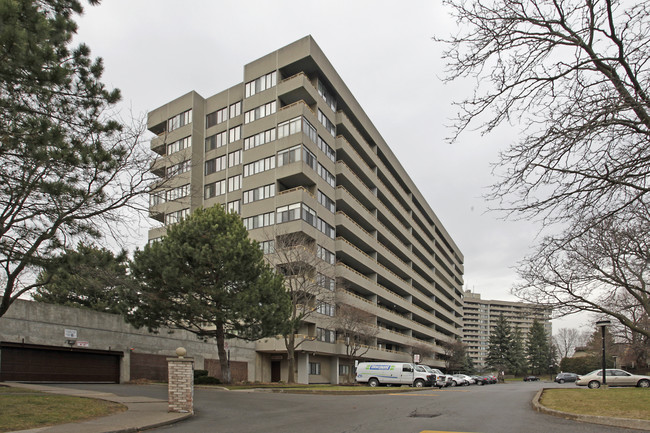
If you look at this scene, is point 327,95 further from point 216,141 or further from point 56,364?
point 56,364

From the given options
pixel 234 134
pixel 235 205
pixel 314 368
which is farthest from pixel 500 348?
pixel 234 134

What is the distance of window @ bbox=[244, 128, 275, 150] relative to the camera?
50.3 meters

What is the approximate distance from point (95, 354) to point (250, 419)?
851 inches

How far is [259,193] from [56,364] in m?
25.4

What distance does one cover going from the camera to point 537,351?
114 metres

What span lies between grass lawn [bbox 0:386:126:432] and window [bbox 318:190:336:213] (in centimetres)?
3605

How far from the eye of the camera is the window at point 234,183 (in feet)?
172

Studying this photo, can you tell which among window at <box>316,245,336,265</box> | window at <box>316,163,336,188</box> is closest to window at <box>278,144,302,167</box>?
window at <box>316,163,336,188</box>

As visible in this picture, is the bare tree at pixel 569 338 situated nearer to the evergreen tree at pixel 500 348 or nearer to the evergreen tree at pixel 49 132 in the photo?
the evergreen tree at pixel 500 348

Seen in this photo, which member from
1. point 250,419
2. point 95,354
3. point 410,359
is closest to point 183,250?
point 95,354

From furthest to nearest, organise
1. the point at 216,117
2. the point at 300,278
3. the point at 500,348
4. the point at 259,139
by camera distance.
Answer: the point at 500,348 < the point at 216,117 < the point at 259,139 < the point at 300,278

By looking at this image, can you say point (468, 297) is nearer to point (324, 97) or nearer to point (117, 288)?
point (324, 97)

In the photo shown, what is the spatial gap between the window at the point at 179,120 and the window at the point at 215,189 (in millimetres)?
7927

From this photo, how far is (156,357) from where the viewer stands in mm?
35062
